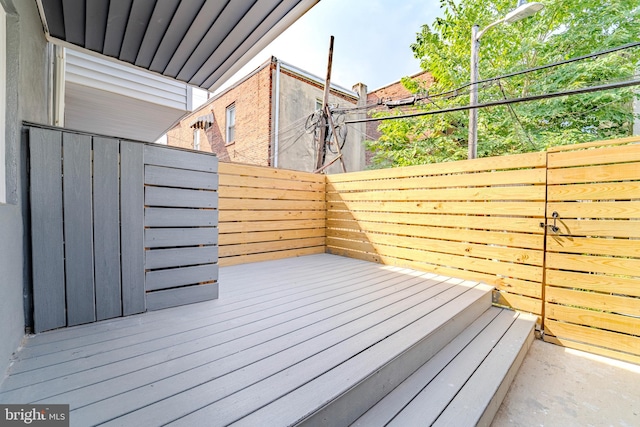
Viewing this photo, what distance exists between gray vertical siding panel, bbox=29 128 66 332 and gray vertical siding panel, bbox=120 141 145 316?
0.30 metres

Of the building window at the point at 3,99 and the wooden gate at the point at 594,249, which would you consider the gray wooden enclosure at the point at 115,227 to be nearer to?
the building window at the point at 3,99

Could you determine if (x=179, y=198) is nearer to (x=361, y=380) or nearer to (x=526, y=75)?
(x=361, y=380)

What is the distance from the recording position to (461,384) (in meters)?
1.53

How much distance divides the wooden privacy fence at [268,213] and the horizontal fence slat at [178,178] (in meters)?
1.30

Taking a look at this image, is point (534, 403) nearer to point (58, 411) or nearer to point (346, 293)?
point (346, 293)

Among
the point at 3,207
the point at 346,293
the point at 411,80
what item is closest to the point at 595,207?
the point at 346,293

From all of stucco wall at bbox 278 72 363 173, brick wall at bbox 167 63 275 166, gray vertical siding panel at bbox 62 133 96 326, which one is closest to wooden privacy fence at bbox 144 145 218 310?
gray vertical siding panel at bbox 62 133 96 326

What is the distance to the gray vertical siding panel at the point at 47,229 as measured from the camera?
60.1 inches

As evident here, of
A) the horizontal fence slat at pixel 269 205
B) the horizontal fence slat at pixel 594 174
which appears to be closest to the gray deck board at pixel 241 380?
the horizontal fence slat at pixel 594 174

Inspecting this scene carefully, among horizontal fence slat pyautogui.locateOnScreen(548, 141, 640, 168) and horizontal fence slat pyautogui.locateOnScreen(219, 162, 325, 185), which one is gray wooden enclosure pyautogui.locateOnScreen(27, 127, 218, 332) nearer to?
horizontal fence slat pyautogui.locateOnScreen(219, 162, 325, 185)

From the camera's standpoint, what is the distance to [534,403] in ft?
5.49

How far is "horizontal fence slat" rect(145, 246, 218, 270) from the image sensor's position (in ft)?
6.45

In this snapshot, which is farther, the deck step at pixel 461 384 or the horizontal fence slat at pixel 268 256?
the horizontal fence slat at pixel 268 256

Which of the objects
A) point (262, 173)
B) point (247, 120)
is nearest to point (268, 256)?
point (262, 173)
